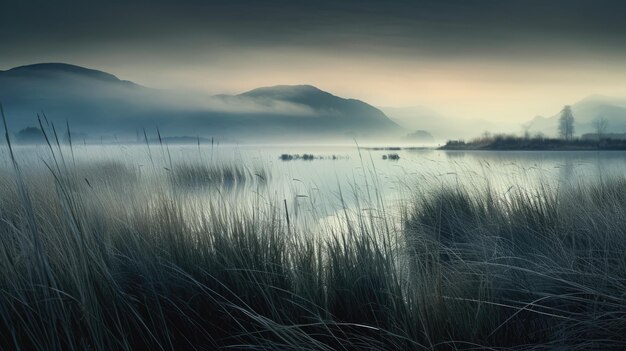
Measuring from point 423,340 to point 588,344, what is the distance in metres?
0.69

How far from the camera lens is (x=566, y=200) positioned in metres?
4.48

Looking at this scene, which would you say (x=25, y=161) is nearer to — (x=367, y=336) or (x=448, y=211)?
(x=448, y=211)

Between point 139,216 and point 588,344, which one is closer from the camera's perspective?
point 588,344

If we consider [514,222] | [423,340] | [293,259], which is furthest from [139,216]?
[514,222]

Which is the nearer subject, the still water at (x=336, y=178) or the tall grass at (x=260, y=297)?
the tall grass at (x=260, y=297)

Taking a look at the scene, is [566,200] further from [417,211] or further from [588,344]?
[588,344]

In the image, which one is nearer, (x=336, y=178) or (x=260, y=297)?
(x=260, y=297)

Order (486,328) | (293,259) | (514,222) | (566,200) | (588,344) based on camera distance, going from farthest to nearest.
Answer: (566,200), (514,222), (293,259), (486,328), (588,344)

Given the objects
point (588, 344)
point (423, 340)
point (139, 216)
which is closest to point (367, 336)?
point (423, 340)

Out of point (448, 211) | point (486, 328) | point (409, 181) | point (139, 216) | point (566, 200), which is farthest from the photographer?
point (409, 181)

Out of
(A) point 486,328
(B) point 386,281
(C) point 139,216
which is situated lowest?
(A) point 486,328

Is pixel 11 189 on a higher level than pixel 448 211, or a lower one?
higher

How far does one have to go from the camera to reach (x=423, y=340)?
7.06 feet

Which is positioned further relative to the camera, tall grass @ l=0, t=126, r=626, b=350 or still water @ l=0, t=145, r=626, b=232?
still water @ l=0, t=145, r=626, b=232
